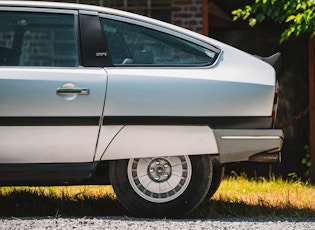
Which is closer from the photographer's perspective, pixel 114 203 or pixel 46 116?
pixel 46 116

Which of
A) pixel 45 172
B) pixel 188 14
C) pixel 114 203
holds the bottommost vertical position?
pixel 114 203

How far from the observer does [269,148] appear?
6.41 m

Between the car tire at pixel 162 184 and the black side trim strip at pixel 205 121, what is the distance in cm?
29

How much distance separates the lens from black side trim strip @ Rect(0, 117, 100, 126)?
20.4 feet

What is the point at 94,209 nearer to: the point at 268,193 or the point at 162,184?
the point at 162,184

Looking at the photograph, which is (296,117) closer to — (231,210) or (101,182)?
(231,210)

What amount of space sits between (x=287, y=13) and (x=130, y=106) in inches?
136

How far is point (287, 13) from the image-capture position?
30.1ft

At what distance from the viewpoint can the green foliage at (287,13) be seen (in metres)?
8.90

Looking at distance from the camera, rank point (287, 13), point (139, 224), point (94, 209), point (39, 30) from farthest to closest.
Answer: point (287, 13), point (94, 209), point (39, 30), point (139, 224)

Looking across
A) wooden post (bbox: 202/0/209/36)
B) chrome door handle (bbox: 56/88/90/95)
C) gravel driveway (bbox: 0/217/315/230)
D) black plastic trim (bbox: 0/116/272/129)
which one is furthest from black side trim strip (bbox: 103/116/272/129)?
wooden post (bbox: 202/0/209/36)

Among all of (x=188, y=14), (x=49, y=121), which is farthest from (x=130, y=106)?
(x=188, y=14)

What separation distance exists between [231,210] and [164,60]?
1.45 m

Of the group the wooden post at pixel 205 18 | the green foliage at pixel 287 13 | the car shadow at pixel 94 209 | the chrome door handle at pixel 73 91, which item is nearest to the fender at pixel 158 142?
the chrome door handle at pixel 73 91
